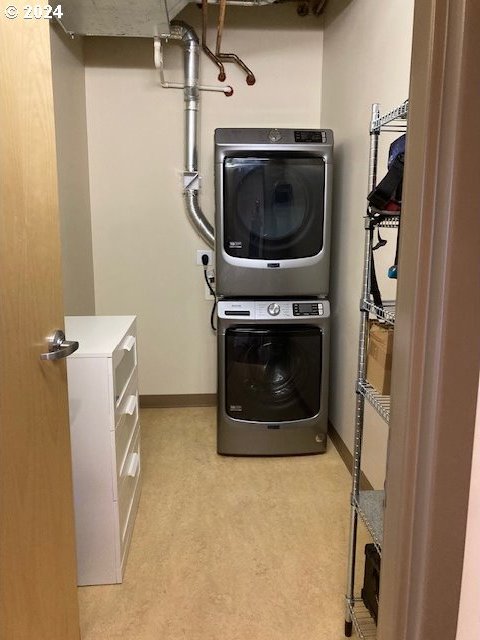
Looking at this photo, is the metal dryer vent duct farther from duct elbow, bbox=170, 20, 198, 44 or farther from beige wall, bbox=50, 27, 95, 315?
beige wall, bbox=50, 27, 95, 315

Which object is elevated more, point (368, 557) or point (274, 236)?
point (274, 236)

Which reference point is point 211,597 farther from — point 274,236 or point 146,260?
point 146,260

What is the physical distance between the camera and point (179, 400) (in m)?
3.49

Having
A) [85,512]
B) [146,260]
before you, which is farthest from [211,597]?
[146,260]

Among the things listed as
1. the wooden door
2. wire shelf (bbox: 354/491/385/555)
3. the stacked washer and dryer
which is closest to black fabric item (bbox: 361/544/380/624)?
wire shelf (bbox: 354/491/385/555)

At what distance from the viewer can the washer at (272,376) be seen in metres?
2.67

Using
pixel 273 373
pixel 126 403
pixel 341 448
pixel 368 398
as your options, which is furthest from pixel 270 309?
pixel 368 398

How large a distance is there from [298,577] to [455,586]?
1174 millimetres

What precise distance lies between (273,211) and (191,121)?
90cm

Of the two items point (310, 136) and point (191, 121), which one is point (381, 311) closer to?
point (310, 136)

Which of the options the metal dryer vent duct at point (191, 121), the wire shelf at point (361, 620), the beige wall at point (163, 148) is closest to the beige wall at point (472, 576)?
the wire shelf at point (361, 620)

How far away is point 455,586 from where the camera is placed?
81 centimetres

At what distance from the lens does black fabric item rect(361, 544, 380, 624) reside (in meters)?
1.40

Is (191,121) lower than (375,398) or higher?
higher
